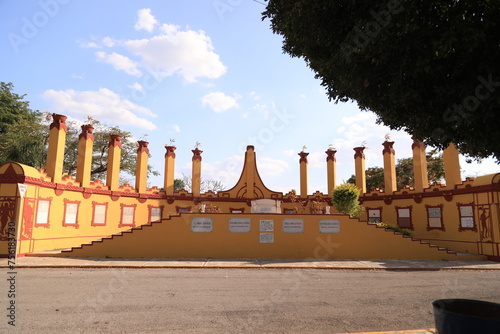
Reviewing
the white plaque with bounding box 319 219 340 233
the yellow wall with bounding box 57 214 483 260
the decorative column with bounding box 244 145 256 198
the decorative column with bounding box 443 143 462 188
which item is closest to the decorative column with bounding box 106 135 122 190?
the yellow wall with bounding box 57 214 483 260

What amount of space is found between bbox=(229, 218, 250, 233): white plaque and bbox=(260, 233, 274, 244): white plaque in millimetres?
805

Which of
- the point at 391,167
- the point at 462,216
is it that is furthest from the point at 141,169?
the point at 462,216

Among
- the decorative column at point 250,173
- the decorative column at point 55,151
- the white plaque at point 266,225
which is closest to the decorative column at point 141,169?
the decorative column at point 55,151

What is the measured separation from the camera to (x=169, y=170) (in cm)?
2247

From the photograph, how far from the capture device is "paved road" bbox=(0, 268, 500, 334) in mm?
5574

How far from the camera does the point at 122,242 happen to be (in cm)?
1463

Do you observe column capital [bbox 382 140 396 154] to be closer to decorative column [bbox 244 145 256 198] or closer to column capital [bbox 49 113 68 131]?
decorative column [bbox 244 145 256 198]

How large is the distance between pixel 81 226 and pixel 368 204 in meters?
19.5

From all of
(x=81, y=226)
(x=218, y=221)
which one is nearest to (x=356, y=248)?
(x=218, y=221)

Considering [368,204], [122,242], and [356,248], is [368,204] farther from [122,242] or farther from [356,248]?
[122,242]

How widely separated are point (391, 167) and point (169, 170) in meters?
16.5

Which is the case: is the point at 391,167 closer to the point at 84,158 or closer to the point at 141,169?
the point at 141,169

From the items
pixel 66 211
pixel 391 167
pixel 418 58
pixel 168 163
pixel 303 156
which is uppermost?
pixel 303 156

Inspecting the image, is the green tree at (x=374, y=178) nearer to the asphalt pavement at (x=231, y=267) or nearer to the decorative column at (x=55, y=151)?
the asphalt pavement at (x=231, y=267)
